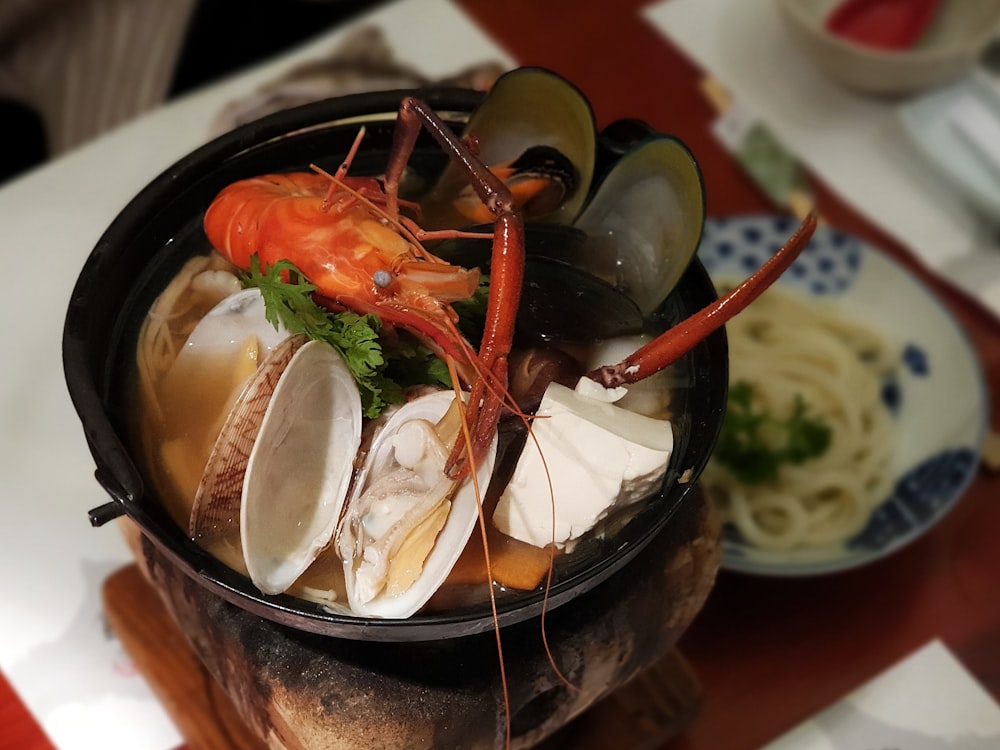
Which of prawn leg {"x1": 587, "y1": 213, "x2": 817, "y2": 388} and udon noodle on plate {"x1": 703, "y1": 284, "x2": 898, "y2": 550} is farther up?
prawn leg {"x1": 587, "y1": 213, "x2": 817, "y2": 388}

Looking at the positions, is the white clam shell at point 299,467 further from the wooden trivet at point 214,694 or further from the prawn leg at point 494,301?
the wooden trivet at point 214,694

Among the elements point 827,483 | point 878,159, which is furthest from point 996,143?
→ point 827,483

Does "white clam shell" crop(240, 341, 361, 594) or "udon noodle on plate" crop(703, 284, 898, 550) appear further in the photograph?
"udon noodle on plate" crop(703, 284, 898, 550)

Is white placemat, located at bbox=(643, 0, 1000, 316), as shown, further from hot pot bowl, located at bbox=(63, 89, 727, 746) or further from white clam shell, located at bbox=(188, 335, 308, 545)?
white clam shell, located at bbox=(188, 335, 308, 545)

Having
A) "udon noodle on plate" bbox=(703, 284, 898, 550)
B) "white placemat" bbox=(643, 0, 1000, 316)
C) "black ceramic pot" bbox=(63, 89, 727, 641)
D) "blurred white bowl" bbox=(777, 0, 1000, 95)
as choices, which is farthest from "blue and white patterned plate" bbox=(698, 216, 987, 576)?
"black ceramic pot" bbox=(63, 89, 727, 641)

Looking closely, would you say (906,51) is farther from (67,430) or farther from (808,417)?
(67,430)

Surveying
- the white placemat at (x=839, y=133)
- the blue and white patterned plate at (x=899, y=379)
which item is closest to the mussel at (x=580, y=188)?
the blue and white patterned plate at (x=899, y=379)

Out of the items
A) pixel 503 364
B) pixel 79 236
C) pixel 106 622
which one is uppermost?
pixel 79 236

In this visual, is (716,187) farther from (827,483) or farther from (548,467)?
(548,467)

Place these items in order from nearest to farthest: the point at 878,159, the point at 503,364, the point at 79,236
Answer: the point at 503,364, the point at 79,236, the point at 878,159
